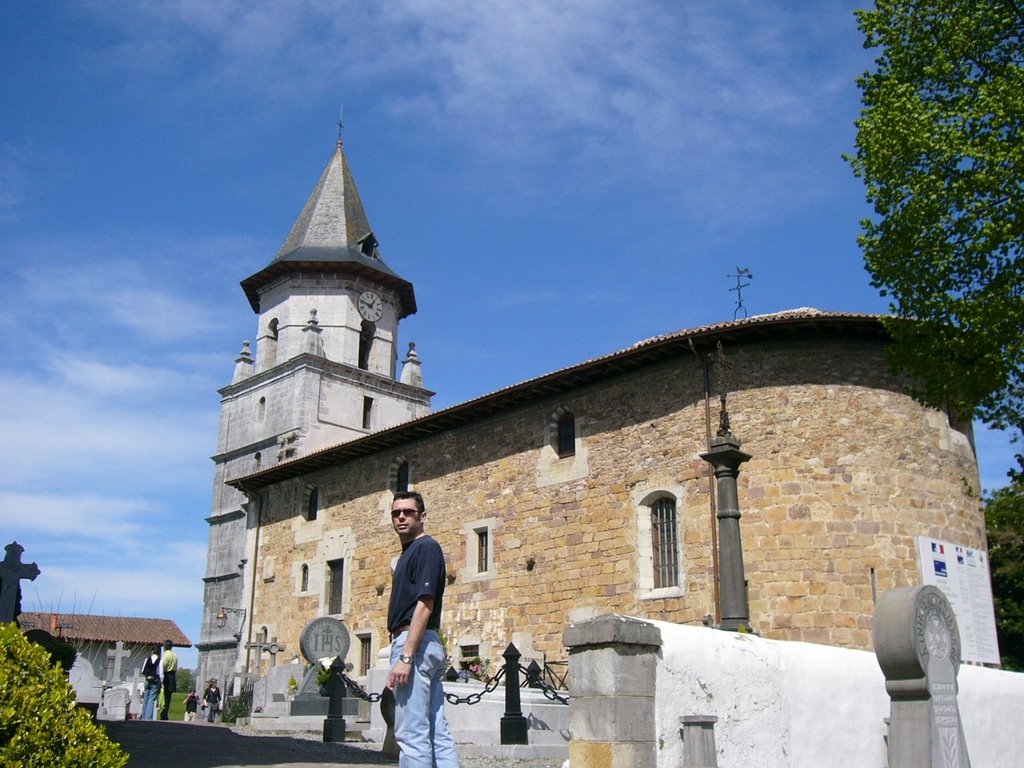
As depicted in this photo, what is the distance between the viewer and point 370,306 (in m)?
38.6

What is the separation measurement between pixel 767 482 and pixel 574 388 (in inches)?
199

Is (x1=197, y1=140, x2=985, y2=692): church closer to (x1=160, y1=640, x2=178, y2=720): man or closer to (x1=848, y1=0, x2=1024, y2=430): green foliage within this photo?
(x1=848, y1=0, x2=1024, y2=430): green foliage

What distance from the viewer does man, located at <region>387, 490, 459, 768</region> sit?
5.08m

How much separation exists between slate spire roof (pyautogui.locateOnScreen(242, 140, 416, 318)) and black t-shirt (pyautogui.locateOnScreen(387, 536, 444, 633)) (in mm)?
32872

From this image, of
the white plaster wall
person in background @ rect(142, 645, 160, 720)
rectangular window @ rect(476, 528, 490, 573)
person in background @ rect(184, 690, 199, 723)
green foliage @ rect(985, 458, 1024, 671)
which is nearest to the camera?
the white plaster wall

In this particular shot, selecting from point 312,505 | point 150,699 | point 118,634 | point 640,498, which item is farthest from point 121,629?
point 640,498

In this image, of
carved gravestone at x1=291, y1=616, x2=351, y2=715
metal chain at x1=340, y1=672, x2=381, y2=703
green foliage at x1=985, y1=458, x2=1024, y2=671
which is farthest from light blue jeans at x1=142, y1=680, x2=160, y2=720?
green foliage at x1=985, y1=458, x2=1024, y2=671

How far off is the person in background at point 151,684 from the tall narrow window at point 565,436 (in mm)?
9235

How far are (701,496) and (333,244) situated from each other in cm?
2429

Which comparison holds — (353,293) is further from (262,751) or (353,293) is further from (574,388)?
(262,751)

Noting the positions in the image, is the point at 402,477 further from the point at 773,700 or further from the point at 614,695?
the point at 614,695

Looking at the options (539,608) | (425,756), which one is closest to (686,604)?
(539,608)

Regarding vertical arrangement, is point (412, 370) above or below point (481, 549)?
above

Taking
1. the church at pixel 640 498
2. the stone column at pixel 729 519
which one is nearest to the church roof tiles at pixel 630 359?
the church at pixel 640 498
